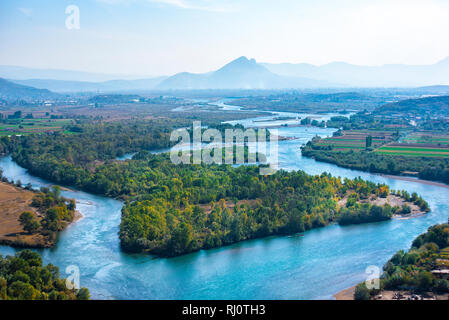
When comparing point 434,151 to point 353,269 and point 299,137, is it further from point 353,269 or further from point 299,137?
point 353,269

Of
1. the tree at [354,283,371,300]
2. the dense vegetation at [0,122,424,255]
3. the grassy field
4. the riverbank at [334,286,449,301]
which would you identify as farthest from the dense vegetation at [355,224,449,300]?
the grassy field

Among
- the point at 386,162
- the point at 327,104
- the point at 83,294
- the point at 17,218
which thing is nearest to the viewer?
the point at 83,294

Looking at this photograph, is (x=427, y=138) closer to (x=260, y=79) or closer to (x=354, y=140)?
(x=354, y=140)

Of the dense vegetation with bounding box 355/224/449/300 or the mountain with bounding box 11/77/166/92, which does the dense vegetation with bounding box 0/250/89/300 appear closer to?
the dense vegetation with bounding box 355/224/449/300

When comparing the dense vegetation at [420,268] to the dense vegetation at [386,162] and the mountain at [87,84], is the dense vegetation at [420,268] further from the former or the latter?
the mountain at [87,84]
